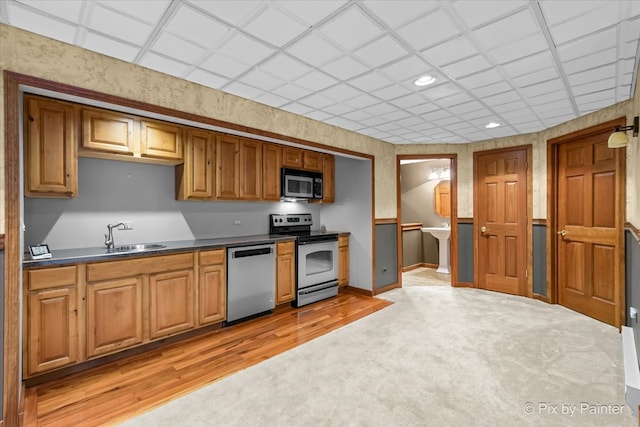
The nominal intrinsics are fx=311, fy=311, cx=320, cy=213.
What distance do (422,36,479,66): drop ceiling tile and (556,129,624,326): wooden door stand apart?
95.7 inches

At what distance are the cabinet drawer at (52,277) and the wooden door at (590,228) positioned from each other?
204 inches

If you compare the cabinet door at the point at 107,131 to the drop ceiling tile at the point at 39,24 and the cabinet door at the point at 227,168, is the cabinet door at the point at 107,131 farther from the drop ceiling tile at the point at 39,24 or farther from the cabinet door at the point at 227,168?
the cabinet door at the point at 227,168

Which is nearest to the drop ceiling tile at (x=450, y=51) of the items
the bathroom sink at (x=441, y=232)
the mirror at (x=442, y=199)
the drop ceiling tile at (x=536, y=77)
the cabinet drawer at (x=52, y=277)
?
the drop ceiling tile at (x=536, y=77)

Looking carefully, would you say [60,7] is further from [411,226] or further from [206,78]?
[411,226]

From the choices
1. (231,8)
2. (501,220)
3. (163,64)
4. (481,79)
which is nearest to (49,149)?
(163,64)

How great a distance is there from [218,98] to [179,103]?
0.40 m

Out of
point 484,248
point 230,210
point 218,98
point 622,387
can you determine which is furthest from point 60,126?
point 484,248

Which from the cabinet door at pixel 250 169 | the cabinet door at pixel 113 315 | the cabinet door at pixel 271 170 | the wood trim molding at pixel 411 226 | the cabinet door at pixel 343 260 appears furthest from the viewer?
the wood trim molding at pixel 411 226

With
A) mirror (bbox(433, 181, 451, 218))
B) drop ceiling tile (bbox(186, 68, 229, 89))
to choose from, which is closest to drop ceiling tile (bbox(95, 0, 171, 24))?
drop ceiling tile (bbox(186, 68, 229, 89))

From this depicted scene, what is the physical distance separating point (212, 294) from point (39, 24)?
249 cm

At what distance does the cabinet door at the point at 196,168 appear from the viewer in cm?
321

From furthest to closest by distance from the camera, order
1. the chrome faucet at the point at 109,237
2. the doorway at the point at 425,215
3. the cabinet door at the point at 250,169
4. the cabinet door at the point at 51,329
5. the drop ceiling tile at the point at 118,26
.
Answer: the doorway at the point at 425,215 → the cabinet door at the point at 250,169 → the chrome faucet at the point at 109,237 → the cabinet door at the point at 51,329 → the drop ceiling tile at the point at 118,26

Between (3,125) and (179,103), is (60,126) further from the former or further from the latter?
(179,103)

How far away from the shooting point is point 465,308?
4.07 m
